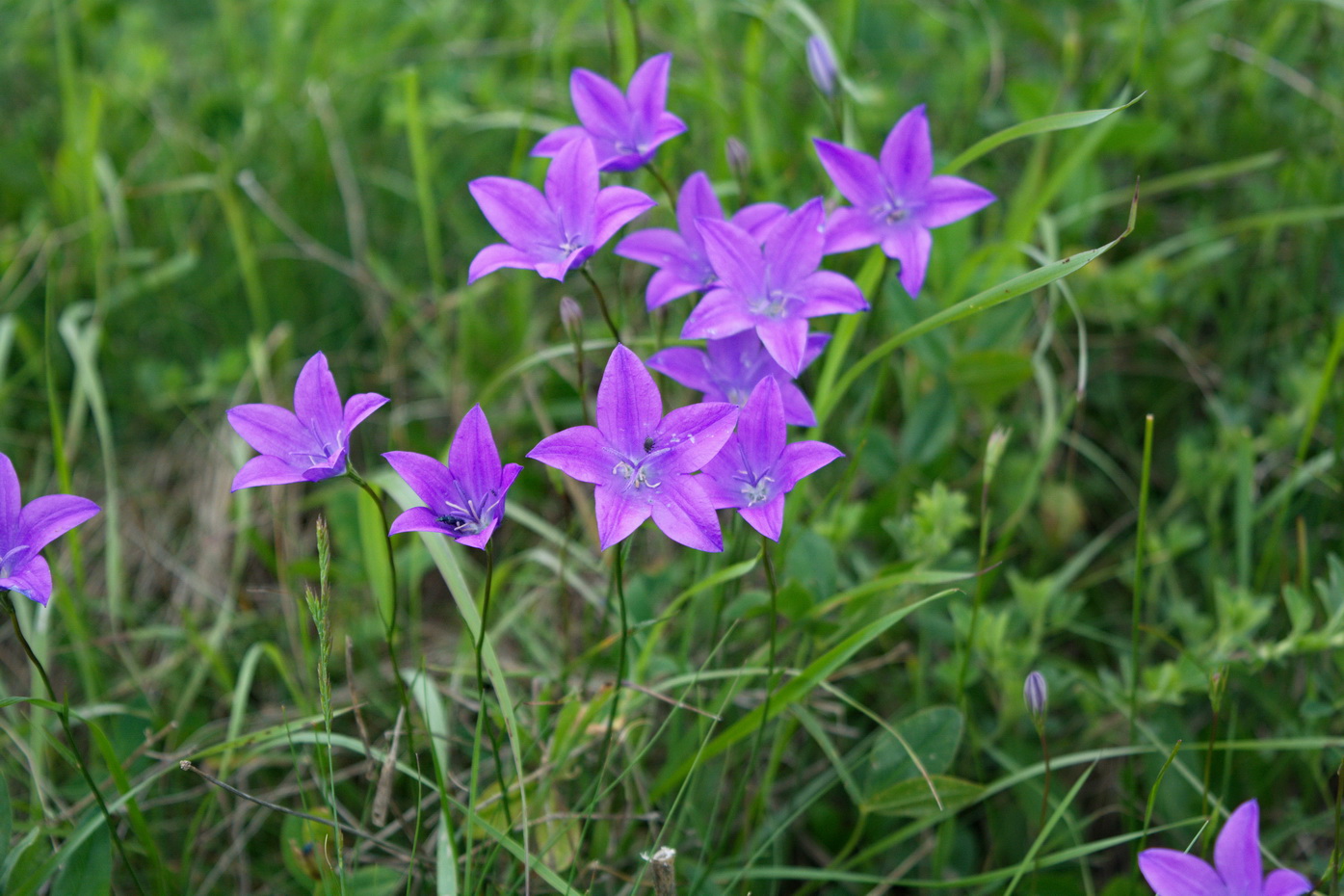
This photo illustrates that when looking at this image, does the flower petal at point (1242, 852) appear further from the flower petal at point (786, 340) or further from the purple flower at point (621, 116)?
the purple flower at point (621, 116)

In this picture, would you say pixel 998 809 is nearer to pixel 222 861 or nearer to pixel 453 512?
pixel 453 512

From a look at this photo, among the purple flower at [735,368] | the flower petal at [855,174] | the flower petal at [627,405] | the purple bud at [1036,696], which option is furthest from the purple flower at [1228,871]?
the flower petal at [855,174]

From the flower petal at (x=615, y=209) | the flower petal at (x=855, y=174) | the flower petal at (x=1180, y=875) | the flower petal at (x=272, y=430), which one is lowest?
the flower petal at (x=1180, y=875)

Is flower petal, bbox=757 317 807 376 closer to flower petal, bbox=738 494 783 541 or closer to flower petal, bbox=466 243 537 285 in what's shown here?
flower petal, bbox=738 494 783 541

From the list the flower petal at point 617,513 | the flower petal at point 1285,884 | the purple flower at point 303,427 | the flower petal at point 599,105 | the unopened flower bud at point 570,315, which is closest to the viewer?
the flower petal at point 1285,884

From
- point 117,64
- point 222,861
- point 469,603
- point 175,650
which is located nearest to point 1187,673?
point 469,603

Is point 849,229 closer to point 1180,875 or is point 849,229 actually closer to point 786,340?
point 786,340
